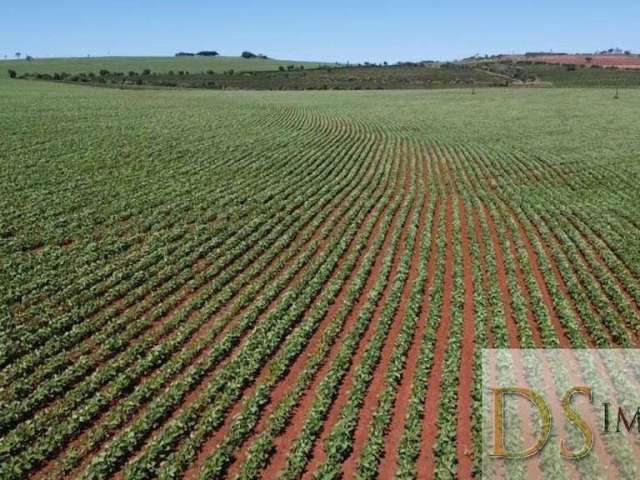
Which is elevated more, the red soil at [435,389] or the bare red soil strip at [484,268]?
the bare red soil strip at [484,268]

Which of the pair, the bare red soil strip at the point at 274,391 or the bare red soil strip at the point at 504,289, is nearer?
the bare red soil strip at the point at 274,391

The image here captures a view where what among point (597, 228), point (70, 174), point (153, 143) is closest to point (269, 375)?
point (597, 228)

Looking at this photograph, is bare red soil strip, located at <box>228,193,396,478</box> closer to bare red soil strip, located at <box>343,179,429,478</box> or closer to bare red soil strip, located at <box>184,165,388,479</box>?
bare red soil strip, located at <box>184,165,388,479</box>

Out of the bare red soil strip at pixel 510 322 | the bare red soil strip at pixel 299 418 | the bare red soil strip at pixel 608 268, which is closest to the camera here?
the bare red soil strip at pixel 510 322

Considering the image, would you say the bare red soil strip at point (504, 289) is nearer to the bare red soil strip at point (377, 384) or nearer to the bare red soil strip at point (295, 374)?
the bare red soil strip at point (377, 384)

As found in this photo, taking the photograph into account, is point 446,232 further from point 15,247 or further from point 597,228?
point 15,247

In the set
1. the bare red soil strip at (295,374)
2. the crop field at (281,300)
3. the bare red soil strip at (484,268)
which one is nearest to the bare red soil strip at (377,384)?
the crop field at (281,300)

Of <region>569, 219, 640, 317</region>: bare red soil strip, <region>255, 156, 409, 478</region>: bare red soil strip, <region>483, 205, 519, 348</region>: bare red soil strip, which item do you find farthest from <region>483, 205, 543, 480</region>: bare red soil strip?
<region>255, 156, 409, 478</region>: bare red soil strip

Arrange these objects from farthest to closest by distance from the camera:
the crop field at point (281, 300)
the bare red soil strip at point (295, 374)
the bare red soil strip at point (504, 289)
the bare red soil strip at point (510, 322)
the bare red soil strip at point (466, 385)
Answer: the bare red soil strip at point (504, 289), the crop field at point (281, 300), the bare red soil strip at point (295, 374), the bare red soil strip at point (466, 385), the bare red soil strip at point (510, 322)
